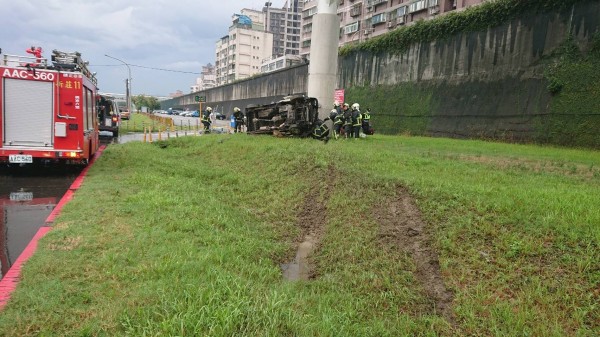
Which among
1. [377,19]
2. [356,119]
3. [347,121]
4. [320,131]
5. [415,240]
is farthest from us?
[377,19]

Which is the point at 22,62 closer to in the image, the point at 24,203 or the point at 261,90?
the point at 24,203

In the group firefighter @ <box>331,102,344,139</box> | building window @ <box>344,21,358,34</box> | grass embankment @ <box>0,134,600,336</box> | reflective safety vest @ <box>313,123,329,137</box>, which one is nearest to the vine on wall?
firefighter @ <box>331,102,344,139</box>

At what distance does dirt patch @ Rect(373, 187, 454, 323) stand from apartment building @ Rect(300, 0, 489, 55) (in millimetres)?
36950

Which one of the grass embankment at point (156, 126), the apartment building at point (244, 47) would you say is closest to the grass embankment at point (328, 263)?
the grass embankment at point (156, 126)

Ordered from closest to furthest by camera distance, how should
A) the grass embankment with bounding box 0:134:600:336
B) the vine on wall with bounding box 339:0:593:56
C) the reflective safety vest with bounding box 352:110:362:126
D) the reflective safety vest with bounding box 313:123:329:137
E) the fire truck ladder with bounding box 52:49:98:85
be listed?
the grass embankment with bounding box 0:134:600:336, the fire truck ladder with bounding box 52:49:98:85, the reflective safety vest with bounding box 313:123:329:137, the reflective safety vest with bounding box 352:110:362:126, the vine on wall with bounding box 339:0:593:56

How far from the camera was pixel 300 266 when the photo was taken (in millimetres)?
5941

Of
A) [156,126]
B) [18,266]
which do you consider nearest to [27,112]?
[18,266]

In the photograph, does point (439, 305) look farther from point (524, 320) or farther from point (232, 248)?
point (232, 248)

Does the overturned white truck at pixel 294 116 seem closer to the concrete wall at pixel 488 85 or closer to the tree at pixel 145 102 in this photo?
the concrete wall at pixel 488 85

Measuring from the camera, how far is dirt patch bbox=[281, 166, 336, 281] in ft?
18.9

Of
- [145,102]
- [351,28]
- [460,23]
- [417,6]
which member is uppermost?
[351,28]

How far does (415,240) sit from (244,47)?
4066 inches

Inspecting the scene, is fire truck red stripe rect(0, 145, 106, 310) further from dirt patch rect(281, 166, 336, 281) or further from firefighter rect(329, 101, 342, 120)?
firefighter rect(329, 101, 342, 120)

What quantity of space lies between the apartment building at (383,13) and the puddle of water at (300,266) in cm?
3749
